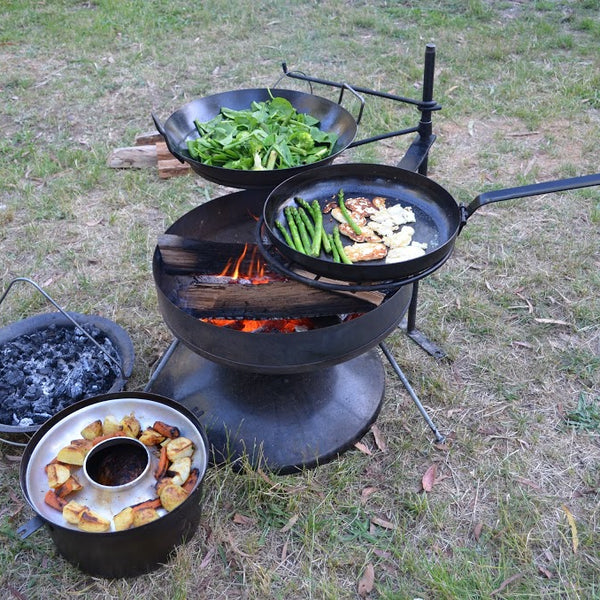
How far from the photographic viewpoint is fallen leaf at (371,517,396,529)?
10.3 feet

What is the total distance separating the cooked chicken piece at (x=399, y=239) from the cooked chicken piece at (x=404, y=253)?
0.03 meters

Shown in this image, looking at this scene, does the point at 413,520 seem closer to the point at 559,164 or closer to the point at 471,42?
the point at 559,164

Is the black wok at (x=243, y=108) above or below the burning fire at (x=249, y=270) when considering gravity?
above

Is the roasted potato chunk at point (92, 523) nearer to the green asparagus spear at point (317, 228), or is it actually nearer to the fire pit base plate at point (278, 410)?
→ the fire pit base plate at point (278, 410)

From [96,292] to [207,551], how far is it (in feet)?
7.82

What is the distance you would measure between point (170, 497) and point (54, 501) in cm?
54

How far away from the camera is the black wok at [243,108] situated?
3.09 metres

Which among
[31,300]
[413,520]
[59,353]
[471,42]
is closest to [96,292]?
[31,300]

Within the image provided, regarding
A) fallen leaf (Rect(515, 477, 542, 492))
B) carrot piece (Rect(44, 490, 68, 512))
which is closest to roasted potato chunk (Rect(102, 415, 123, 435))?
carrot piece (Rect(44, 490, 68, 512))

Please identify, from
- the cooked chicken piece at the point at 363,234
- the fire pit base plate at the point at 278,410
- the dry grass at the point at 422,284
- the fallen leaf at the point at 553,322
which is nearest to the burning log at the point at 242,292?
the cooked chicken piece at the point at 363,234

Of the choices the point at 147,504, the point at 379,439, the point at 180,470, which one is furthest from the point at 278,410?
the point at 147,504

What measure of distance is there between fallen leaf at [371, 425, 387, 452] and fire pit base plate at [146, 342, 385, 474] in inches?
2.6

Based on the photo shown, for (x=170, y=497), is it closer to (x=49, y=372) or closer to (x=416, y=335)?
(x=49, y=372)

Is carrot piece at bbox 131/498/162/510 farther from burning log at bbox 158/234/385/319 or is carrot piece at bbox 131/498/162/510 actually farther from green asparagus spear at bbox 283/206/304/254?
green asparagus spear at bbox 283/206/304/254
